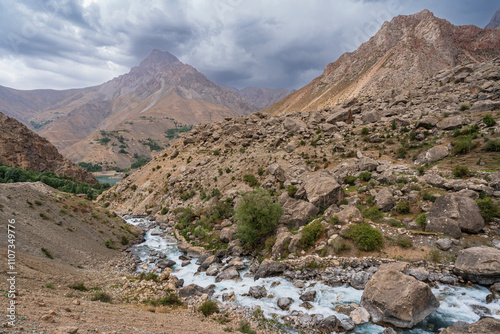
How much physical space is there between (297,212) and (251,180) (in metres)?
14.6

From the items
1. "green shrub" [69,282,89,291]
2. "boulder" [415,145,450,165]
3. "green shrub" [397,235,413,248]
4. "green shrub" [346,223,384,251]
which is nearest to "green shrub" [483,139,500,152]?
"boulder" [415,145,450,165]

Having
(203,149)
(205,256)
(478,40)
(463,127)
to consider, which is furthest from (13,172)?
(478,40)

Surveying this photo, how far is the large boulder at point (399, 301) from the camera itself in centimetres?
1202

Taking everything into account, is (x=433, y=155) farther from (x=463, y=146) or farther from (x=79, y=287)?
(x=79, y=287)

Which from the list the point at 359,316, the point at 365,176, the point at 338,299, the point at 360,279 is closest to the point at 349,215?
the point at 360,279

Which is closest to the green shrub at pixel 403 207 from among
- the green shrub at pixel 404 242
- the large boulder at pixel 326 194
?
the green shrub at pixel 404 242

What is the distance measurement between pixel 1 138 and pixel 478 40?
194m

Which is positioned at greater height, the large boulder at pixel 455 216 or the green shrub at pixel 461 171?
the green shrub at pixel 461 171

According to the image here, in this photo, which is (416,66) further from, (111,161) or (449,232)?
(111,161)

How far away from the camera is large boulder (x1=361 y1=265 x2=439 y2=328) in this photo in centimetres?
1202

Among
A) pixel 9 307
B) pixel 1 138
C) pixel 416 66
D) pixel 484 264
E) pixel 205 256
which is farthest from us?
pixel 1 138

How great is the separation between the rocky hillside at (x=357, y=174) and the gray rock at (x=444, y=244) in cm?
7

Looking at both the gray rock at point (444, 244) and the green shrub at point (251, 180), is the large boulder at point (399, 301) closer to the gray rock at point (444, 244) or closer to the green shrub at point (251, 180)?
the gray rock at point (444, 244)

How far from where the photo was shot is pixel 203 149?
186 ft
